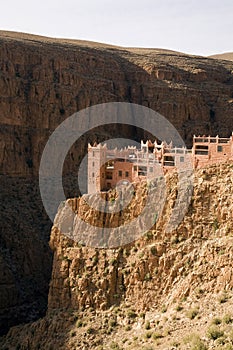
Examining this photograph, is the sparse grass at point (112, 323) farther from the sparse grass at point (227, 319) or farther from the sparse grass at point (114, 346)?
the sparse grass at point (227, 319)

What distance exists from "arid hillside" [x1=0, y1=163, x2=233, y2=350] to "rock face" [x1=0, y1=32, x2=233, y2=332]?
45.8 ft

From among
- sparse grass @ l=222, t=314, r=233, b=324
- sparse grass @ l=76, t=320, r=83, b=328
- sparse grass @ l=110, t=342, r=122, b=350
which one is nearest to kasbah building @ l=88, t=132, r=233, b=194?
sparse grass @ l=76, t=320, r=83, b=328

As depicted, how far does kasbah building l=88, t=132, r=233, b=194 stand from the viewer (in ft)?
141

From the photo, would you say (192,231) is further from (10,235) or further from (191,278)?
(10,235)

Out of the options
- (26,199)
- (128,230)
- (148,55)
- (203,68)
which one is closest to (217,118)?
(203,68)

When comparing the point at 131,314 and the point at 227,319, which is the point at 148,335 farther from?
the point at 227,319

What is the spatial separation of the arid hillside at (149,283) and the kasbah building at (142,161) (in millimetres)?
3992

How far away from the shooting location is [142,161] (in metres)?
47.3

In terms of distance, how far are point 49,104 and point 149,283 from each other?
41883 millimetres

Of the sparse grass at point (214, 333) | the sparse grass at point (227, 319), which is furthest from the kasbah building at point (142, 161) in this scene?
the sparse grass at point (214, 333)

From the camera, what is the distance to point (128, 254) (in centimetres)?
4006

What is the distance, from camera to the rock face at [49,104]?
61656 millimetres

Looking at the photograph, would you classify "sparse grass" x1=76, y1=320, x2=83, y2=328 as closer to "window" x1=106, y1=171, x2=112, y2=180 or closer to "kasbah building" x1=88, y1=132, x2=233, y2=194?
"kasbah building" x1=88, y1=132, x2=233, y2=194

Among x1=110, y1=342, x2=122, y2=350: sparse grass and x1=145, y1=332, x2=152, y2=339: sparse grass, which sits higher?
x1=145, y1=332, x2=152, y2=339: sparse grass
